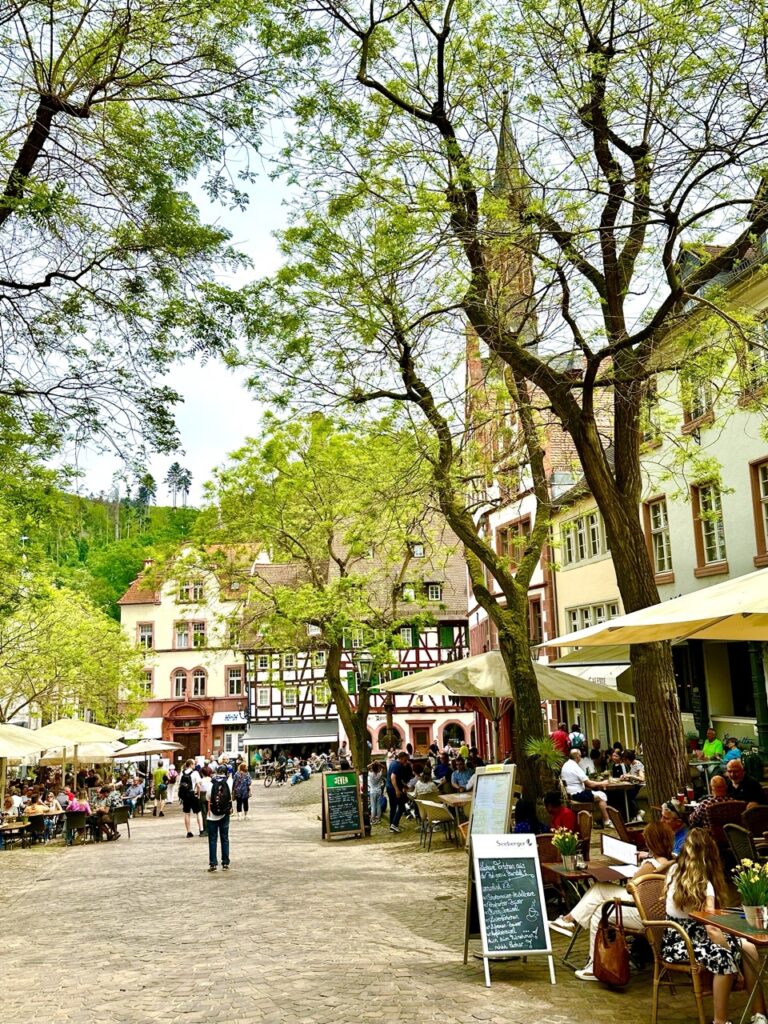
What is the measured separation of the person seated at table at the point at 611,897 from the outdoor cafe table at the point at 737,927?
788mm

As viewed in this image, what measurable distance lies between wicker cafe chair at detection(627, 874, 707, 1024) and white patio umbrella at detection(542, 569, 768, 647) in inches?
71.5

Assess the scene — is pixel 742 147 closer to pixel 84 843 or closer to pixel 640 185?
pixel 640 185

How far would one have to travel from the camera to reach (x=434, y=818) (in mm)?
16156

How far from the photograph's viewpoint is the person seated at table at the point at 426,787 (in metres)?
17.8

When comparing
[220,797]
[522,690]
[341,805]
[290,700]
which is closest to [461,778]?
[341,805]

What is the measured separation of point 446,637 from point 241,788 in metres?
21.2

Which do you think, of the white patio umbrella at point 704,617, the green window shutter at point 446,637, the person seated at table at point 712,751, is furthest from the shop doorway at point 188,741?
the white patio umbrella at point 704,617

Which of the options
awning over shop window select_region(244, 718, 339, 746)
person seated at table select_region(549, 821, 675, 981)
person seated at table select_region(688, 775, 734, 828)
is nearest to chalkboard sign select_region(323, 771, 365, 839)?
person seated at table select_region(688, 775, 734, 828)

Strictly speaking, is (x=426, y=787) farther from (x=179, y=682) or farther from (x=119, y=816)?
(x=179, y=682)

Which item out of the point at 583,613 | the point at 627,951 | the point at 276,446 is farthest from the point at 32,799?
the point at 627,951

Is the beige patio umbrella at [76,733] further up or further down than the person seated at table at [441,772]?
further up

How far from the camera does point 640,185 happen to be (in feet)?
32.0

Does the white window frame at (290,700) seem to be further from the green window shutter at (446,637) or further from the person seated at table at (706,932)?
the person seated at table at (706,932)

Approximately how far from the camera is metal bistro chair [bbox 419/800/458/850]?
51.9 ft
